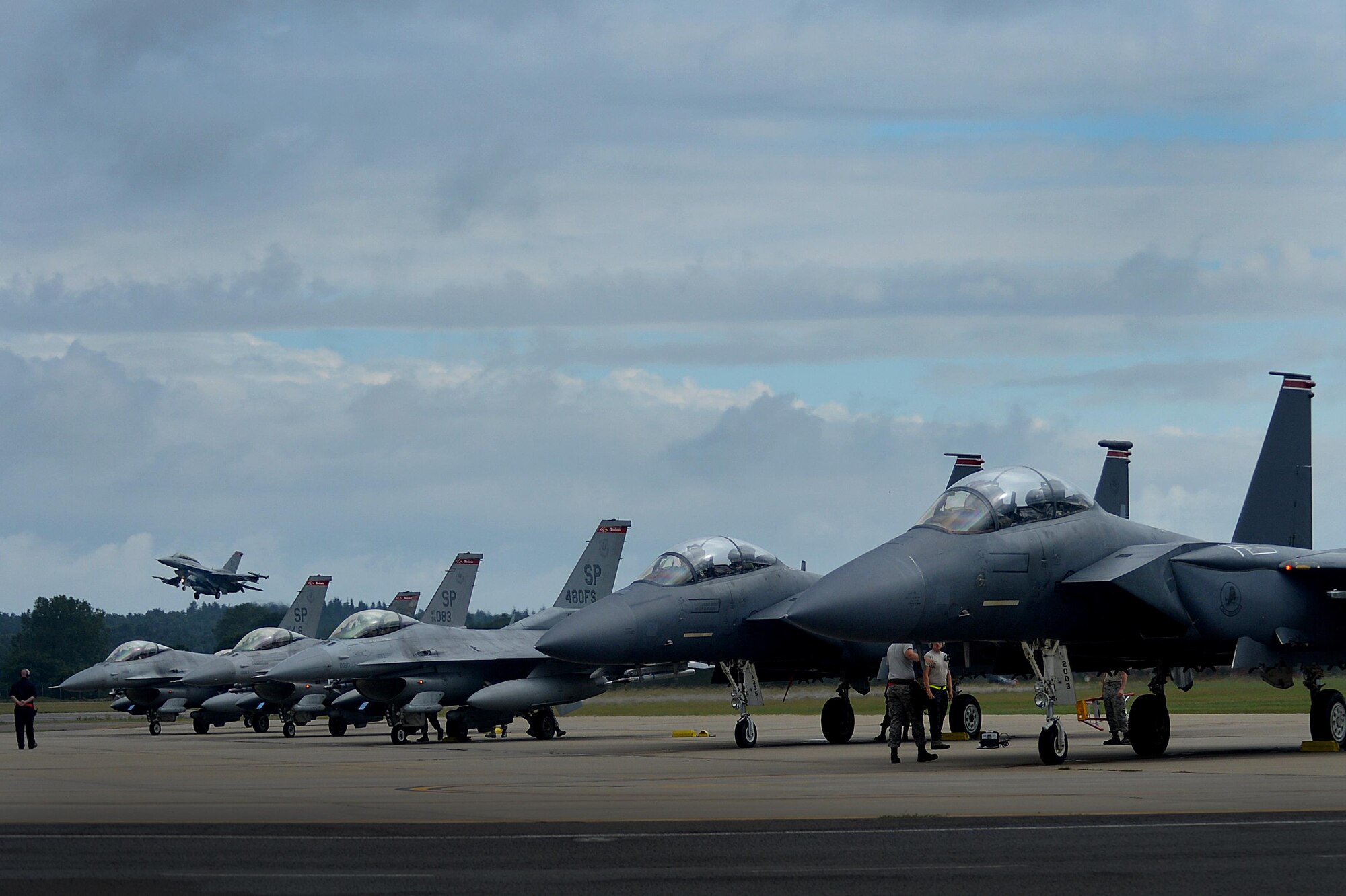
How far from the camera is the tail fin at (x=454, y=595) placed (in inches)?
1539

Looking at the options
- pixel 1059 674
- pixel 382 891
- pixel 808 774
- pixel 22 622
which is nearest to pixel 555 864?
pixel 382 891

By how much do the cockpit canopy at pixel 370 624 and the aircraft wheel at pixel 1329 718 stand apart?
17.0 metres

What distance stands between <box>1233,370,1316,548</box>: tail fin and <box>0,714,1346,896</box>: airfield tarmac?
2.99m

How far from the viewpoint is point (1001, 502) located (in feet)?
58.0

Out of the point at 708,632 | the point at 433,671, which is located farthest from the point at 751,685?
the point at 433,671

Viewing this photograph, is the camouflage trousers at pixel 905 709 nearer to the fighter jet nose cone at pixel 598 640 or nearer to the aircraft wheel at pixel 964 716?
the fighter jet nose cone at pixel 598 640

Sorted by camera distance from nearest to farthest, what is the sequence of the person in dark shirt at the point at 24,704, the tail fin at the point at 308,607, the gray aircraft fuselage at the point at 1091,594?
the gray aircraft fuselage at the point at 1091,594 < the person in dark shirt at the point at 24,704 < the tail fin at the point at 308,607

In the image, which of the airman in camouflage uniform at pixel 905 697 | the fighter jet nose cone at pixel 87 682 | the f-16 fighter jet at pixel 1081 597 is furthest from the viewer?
the fighter jet nose cone at pixel 87 682

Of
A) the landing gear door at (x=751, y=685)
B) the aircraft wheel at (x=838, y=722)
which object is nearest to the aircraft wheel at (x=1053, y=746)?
→ the landing gear door at (x=751, y=685)

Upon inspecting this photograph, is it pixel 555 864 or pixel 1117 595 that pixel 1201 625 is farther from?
pixel 555 864

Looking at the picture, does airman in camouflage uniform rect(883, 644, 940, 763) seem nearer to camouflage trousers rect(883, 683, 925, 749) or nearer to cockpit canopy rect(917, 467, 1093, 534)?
camouflage trousers rect(883, 683, 925, 749)

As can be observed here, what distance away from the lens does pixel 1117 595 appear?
17.8 meters

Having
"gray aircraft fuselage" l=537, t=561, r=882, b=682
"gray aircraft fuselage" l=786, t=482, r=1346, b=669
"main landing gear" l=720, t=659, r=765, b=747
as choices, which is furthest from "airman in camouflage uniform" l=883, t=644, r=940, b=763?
"main landing gear" l=720, t=659, r=765, b=747

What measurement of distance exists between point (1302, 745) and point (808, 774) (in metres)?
7.31
